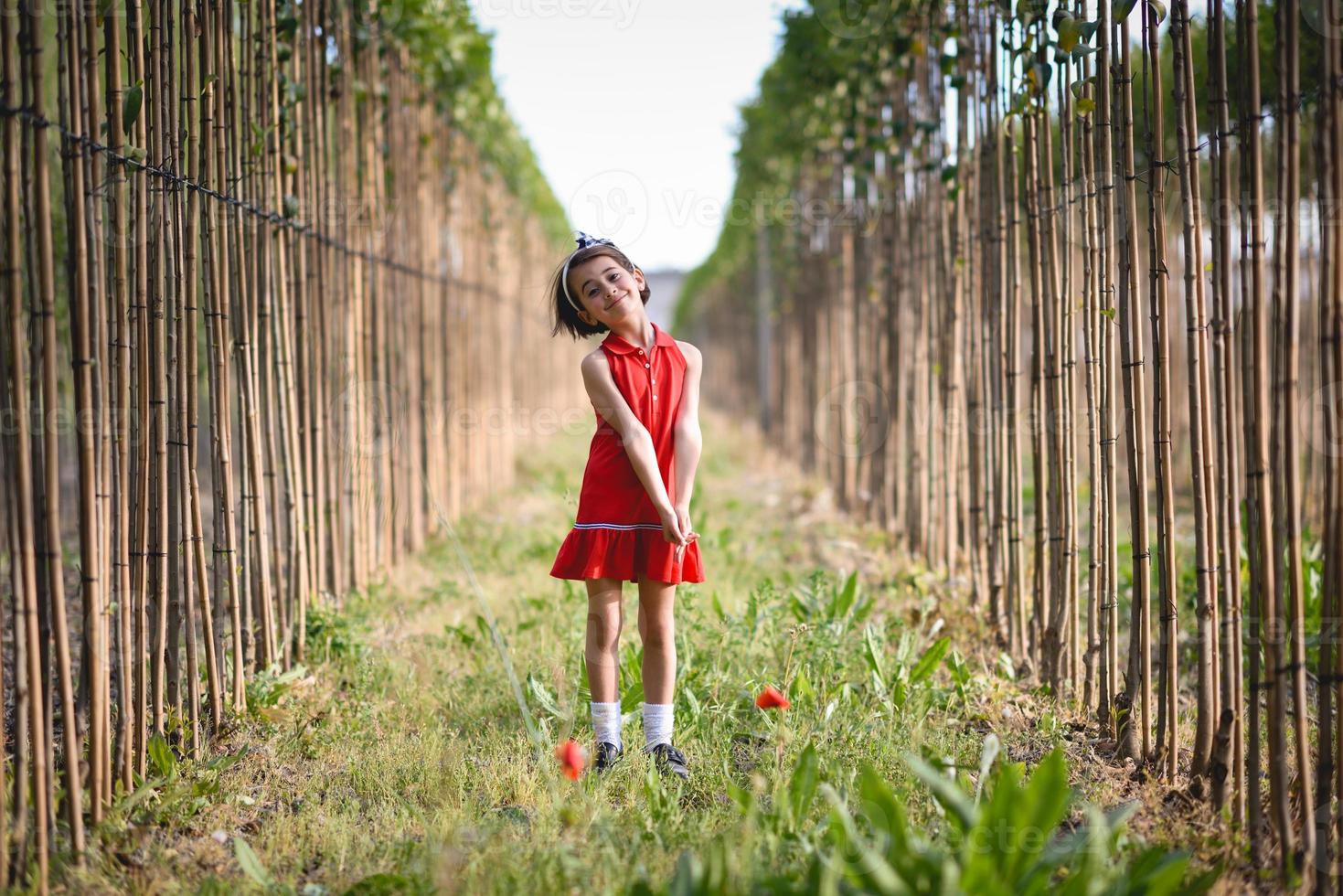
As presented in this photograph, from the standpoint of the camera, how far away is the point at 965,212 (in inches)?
149

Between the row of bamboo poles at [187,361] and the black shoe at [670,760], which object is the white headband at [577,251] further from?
the black shoe at [670,760]

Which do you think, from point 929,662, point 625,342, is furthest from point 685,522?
point 929,662

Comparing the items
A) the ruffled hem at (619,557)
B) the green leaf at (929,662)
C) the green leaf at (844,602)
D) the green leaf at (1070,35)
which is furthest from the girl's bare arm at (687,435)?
the green leaf at (1070,35)

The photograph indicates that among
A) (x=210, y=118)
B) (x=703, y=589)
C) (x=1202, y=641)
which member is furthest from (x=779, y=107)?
(x=1202, y=641)

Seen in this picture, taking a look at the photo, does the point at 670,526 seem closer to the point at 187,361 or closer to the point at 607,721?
the point at 607,721

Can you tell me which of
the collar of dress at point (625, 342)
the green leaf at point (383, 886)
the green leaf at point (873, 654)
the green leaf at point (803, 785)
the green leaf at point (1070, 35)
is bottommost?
the green leaf at point (383, 886)

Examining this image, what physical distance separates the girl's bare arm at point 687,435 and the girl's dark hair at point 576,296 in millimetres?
184

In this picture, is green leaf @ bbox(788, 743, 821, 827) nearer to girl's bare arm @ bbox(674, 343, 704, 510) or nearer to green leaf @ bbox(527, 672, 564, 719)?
girl's bare arm @ bbox(674, 343, 704, 510)

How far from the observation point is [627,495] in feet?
7.78

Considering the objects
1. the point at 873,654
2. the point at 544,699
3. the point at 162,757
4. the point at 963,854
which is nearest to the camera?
the point at 963,854

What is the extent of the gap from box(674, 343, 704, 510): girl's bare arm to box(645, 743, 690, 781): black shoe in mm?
553

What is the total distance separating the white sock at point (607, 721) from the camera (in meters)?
2.41

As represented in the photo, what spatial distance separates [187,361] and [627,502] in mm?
1051

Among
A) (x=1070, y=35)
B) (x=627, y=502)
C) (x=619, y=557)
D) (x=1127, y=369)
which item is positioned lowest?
(x=619, y=557)
